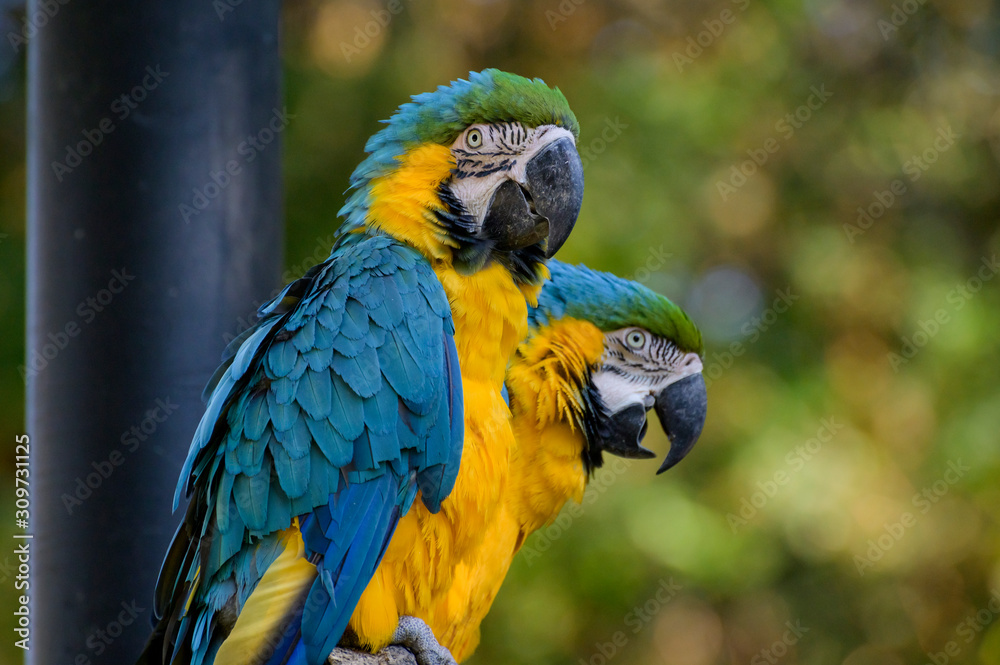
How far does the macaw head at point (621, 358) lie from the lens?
2.96 metres

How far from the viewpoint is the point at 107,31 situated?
206cm

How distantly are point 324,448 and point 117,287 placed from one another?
2.04ft

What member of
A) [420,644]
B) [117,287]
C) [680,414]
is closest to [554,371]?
[680,414]

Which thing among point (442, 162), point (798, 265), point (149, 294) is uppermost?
point (442, 162)

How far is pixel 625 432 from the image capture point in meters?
2.97

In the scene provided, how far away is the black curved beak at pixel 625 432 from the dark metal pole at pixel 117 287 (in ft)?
4.53

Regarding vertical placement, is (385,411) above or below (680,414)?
above

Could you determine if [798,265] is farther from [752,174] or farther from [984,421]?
[984,421]

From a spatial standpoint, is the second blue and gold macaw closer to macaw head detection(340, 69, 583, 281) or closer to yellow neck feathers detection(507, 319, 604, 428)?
macaw head detection(340, 69, 583, 281)

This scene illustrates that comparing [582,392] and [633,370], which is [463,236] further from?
[633,370]

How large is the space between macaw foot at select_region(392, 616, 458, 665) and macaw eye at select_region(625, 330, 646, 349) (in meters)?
1.33

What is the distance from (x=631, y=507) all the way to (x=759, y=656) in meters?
1.75

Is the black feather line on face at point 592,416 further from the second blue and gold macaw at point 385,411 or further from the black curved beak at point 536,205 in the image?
the black curved beak at point 536,205

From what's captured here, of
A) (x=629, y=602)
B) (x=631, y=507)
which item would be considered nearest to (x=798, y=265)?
(x=631, y=507)
